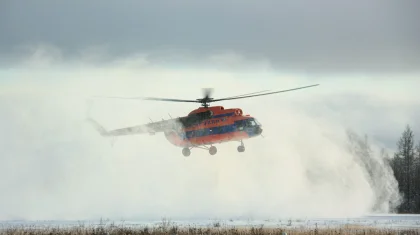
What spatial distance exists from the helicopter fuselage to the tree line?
4302 centimetres

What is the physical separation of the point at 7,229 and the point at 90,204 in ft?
77.0

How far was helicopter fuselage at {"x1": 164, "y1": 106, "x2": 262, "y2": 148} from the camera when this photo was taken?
6925cm

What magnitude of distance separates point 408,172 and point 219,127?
5838 cm

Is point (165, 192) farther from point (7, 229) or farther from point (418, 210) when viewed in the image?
point (418, 210)

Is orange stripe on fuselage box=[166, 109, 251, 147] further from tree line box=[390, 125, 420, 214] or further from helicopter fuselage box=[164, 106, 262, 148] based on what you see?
tree line box=[390, 125, 420, 214]

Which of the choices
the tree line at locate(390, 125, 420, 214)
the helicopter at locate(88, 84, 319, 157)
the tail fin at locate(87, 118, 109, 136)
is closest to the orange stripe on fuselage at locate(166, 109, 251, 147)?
the helicopter at locate(88, 84, 319, 157)

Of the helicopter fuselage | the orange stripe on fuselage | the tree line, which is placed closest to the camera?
the helicopter fuselage

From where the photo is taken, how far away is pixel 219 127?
69.8 metres

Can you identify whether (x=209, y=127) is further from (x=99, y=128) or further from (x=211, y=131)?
(x=99, y=128)

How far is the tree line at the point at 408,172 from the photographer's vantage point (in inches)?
4418

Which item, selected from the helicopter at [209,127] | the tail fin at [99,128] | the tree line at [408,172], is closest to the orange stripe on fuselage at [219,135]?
the helicopter at [209,127]

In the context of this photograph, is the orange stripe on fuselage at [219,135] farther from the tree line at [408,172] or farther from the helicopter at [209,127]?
the tree line at [408,172]

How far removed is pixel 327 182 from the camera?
8956 centimetres

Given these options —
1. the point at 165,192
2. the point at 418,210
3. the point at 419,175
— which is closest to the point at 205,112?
the point at 165,192
